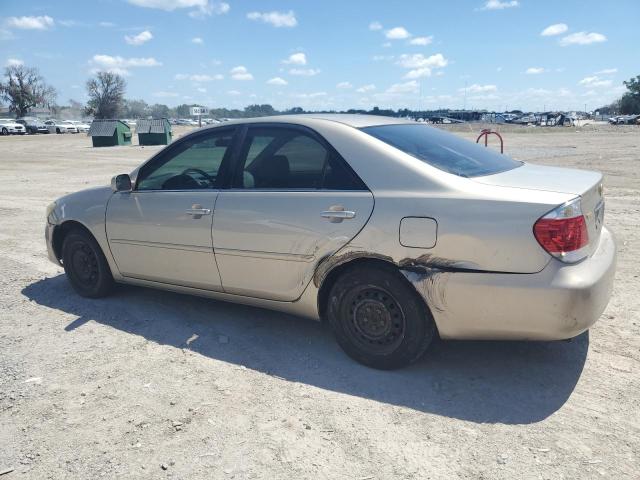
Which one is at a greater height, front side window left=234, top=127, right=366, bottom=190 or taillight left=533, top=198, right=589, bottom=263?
front side window left=234, top=127, right=366, bottom=190

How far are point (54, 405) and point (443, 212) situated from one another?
2.62 metres

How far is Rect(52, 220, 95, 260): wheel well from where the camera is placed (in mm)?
4950

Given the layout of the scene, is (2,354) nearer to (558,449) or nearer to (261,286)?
(261,286)

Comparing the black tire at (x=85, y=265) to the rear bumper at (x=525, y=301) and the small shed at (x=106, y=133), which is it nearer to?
the rear bumper at (x=525, y=301)

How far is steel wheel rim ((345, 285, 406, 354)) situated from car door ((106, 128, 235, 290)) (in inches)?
46.9

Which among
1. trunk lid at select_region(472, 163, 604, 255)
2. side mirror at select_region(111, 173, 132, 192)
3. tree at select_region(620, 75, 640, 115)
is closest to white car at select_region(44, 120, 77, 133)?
side mirror at select_region(111, 173, 132, 192)

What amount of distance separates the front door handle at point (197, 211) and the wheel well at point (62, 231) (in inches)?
53.9

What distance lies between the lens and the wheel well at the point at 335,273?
10.8 feet

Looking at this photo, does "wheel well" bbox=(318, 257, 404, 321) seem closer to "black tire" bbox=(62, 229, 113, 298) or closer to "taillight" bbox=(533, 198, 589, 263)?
"taillight" bbox=(533, 198, 589, 263)

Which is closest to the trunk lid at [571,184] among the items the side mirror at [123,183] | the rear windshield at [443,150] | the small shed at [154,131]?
the rear windshield at [443,150]

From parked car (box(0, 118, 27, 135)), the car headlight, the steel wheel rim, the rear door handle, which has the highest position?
parked car (box(0, 118, 27, 135))

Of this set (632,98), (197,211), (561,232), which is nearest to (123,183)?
(197,211)

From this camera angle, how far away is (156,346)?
397 cm

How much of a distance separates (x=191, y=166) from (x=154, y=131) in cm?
3126
